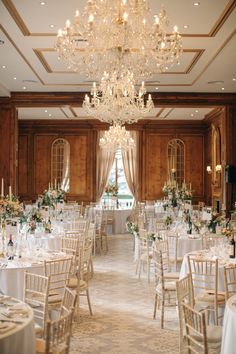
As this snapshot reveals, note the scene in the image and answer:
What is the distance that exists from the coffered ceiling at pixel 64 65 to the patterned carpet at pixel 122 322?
3982 mm

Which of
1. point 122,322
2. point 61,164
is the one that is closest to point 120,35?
point 122,322

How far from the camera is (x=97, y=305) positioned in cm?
750

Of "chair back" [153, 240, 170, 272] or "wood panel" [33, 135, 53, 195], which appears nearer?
"chair back" [153, 240, 170, 272]

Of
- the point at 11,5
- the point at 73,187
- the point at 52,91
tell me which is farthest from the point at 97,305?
the point at 73,187

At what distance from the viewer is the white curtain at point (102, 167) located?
19406mm

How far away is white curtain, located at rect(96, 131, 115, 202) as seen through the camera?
1941 centimetres

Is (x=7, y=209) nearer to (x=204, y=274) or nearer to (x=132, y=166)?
Result: (x=204, y=274)

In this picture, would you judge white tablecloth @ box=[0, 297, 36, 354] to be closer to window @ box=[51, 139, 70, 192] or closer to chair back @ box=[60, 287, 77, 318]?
chair back @ box=[60, 287, 77, 318]

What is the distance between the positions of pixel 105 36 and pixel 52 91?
776 cm

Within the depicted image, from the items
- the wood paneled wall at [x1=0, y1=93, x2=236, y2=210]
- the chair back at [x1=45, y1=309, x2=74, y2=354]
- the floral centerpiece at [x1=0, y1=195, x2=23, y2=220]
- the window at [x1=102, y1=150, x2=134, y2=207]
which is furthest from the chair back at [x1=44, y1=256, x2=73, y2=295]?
the window at [x1=102, y1=150, x2=134, y2=207]

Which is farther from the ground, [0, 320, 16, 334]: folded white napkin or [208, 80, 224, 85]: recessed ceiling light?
[208, 80, 224, 85]: recessed ceiling light

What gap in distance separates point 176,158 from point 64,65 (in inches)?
374

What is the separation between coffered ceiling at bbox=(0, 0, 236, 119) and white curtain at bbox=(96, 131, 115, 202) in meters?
5.68

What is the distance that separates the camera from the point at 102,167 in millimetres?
19500
